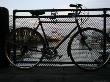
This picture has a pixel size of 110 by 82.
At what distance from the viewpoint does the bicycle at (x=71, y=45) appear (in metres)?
6.39

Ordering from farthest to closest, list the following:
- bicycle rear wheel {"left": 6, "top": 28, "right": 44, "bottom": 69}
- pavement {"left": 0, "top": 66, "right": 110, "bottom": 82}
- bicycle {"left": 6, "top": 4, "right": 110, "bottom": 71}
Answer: bicycle rear wheel {"left": 6, "top": 28, "right": 44, "bottom": 69} < bicycle {"left": 6, "top": 4, "right": 110, "bottom": 71} < pavement {"left": 0, "top": 66, "right": 110, "bottom": 82}

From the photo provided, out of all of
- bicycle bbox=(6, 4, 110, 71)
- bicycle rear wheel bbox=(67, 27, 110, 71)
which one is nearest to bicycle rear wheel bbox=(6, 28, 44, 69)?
bicycle bbox=(6, 4, 110, 71)

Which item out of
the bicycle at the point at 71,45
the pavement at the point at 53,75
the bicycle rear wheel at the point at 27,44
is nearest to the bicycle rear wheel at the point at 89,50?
the bicycle at the point at 71,45

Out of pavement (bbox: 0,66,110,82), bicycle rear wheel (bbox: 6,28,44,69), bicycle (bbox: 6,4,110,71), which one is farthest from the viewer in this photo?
bicycle rear wheel (bbox: 6,28,44,69)

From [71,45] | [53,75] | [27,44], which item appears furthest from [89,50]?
[27,44]

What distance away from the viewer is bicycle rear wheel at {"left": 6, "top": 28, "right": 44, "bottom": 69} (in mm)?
6516

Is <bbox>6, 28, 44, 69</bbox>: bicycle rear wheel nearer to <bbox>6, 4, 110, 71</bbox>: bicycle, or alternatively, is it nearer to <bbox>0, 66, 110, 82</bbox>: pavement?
<bbox>6, 4, 110, 71</bbox>: bicycle

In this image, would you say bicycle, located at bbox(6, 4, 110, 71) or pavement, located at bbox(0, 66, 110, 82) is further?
bicycle, located at bbox(6, 4, 110, 71)

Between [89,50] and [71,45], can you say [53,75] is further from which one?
[89,50]

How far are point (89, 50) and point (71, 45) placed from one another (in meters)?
0.42

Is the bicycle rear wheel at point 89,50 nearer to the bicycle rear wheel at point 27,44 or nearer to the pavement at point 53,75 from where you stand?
the pavement at point 53,75

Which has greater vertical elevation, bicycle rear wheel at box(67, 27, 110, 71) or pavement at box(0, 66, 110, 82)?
bicycle rear wheel at box(67, 27, 110, 71)

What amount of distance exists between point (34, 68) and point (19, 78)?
3.63 feet

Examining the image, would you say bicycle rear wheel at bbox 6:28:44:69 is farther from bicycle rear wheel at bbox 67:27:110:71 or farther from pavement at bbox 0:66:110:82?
bicycle rear wheel at bbox 67:27:110:71
